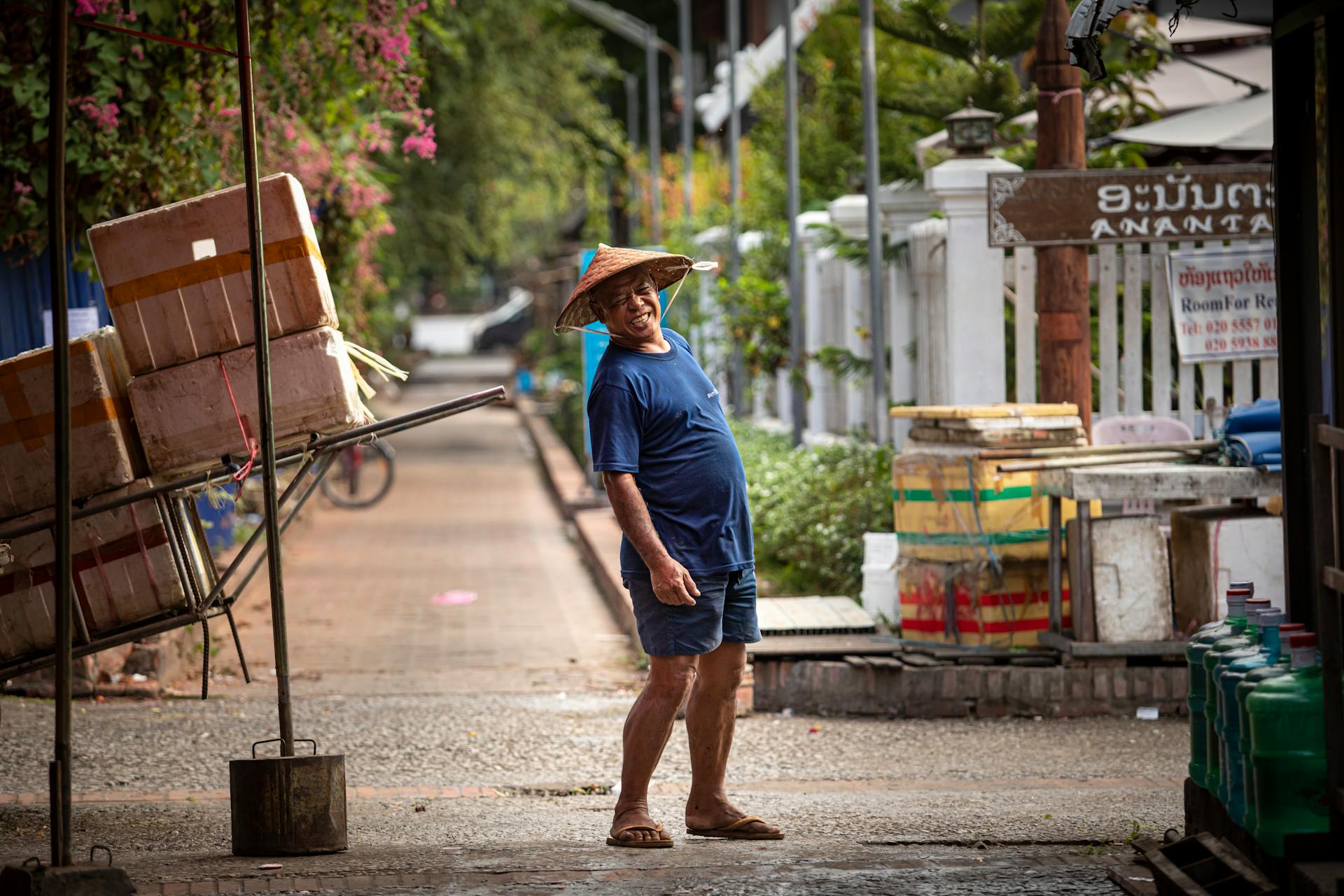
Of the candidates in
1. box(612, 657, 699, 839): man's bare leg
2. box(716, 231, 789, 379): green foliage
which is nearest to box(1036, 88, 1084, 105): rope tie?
box(612, 657, 699, 839): man's bare leg

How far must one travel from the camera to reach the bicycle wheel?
18.8 m

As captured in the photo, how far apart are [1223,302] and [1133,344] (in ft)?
1.81

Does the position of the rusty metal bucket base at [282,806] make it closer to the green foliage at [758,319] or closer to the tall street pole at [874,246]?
the tall street pole at [874,246]

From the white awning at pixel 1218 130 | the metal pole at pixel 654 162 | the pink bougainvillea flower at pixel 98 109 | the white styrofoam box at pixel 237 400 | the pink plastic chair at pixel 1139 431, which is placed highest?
the metal pole at pixel 654 162

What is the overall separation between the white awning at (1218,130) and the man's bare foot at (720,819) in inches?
313

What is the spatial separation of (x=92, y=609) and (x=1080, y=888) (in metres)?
3.33

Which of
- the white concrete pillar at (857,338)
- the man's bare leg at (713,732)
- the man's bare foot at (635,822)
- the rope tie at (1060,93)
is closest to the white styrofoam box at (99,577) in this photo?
the man's bare foot at (635,822)

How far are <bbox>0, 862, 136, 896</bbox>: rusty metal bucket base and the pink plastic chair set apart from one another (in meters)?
5.79

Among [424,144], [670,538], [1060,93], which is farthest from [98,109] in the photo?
[1060,93]

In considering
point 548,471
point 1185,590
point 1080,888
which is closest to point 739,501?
point 1080,888

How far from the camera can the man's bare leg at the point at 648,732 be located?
5.36 meters

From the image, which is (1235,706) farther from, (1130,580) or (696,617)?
(1130,580)

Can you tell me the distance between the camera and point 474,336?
73125 millimetres

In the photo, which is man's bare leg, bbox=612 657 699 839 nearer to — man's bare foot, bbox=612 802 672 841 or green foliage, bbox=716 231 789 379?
man's bare foot, bbox=612 802 672 841
